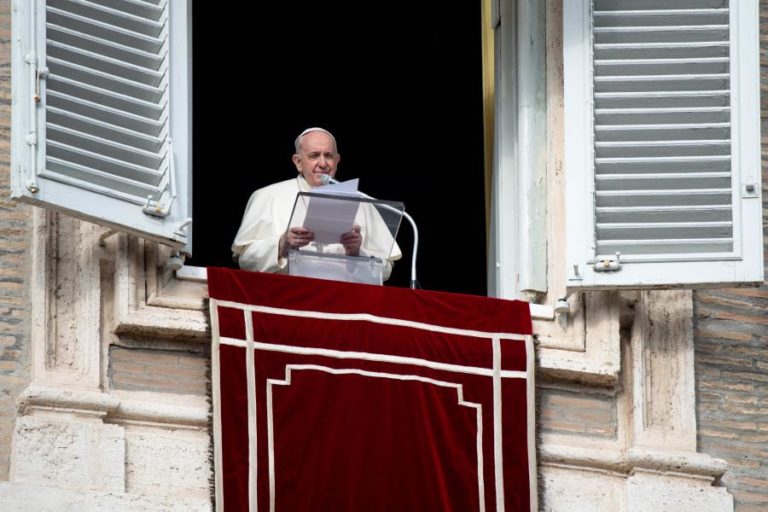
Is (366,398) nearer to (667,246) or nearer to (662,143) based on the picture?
(667,246)

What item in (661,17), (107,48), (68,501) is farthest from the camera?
(661,17)

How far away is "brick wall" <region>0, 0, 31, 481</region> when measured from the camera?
11250 mm

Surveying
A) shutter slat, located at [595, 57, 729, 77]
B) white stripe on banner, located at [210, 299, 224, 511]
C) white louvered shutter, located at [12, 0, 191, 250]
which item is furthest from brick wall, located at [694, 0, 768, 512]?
white louvered shutter, located at [12, 0, 191, 250]

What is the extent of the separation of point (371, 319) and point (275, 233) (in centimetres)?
85

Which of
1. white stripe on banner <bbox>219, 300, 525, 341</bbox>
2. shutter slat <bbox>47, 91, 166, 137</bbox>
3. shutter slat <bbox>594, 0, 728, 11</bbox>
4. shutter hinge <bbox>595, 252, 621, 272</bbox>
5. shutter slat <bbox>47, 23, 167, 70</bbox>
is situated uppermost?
A: shutter slat <bbox>594, 0, 728, 11</bbox>

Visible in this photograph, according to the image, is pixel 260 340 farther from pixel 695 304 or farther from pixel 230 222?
pixel 230 222

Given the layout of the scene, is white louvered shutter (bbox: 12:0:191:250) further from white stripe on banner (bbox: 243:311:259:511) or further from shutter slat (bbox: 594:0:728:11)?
shutter slat (bbox: 594:0:728:11)

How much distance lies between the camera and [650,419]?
11.9m

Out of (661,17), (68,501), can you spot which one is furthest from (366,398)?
(661,17)

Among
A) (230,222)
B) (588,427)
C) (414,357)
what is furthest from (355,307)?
(230,222)

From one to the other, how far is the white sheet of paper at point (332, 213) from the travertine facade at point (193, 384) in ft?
1.71

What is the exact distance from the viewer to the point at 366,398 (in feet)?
37.5

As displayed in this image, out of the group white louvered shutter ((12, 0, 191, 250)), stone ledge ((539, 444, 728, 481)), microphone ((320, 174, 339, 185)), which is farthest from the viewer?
microphone ((320, 174, 339, 185))

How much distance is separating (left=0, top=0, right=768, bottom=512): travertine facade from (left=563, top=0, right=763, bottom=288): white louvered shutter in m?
0.32
